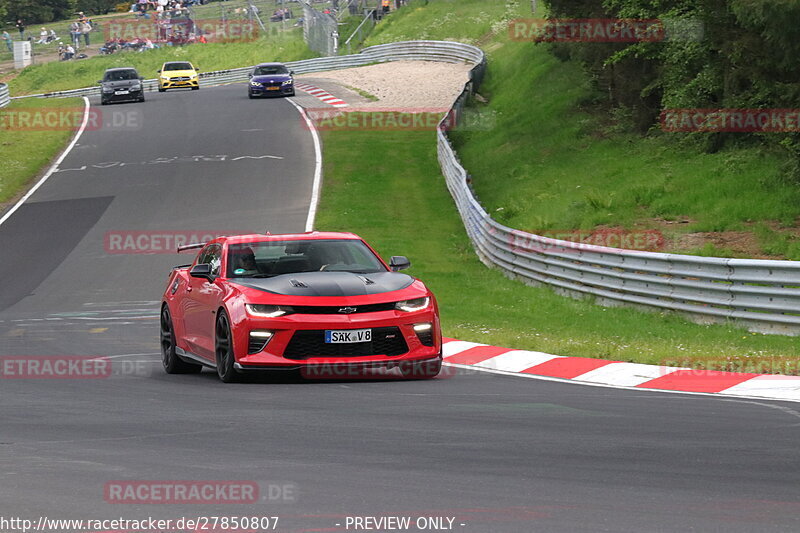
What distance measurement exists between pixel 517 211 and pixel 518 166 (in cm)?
562

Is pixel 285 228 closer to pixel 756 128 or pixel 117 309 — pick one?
pixel 117 309

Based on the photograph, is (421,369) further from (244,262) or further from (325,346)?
(244,262)

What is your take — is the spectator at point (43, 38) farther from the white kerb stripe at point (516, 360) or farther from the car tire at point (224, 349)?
the car tire at point (224, 349)

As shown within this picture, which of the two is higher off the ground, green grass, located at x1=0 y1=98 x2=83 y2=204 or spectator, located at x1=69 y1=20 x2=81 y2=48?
spectator, located at x1=69 y1=20 x2=81 y2=48

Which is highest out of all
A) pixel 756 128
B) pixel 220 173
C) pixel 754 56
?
pixel 754 56

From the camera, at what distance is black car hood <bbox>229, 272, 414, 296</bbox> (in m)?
10.9

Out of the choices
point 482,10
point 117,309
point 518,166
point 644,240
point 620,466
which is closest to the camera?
point 620,466

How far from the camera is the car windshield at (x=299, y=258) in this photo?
1177 centimetres

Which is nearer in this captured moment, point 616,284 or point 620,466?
point 620,466

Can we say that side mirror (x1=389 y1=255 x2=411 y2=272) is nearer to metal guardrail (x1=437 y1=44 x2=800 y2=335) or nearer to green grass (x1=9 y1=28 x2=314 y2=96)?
metal guardrail (x1=437 y1=44 x2=800 y2=335)

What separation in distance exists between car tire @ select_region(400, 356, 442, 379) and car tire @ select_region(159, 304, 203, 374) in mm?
2681

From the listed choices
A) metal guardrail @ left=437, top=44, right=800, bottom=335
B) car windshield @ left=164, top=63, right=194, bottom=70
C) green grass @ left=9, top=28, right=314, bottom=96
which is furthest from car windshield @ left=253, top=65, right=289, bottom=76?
metal guardrail @ left=437, top=44, right=800, bottom=335

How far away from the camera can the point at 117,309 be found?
70.2 ft

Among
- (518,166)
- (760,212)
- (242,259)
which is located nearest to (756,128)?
(760,212)
